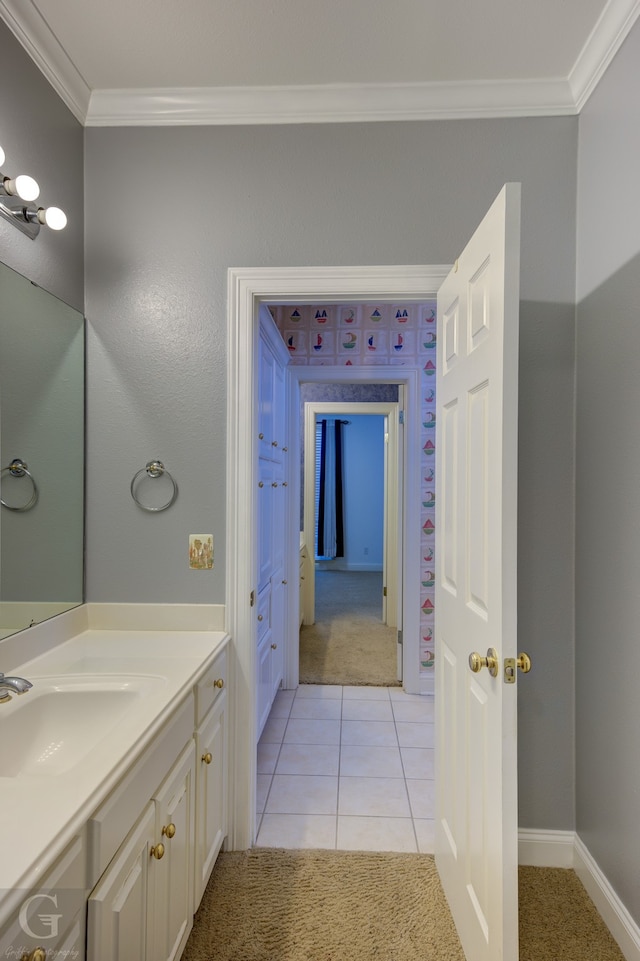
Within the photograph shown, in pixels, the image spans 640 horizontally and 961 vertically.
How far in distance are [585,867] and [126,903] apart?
150 centimetres

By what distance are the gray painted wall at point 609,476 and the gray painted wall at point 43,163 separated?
5.77 ft

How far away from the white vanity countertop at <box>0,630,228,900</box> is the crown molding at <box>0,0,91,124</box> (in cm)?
184

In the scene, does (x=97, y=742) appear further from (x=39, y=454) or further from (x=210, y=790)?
(x=39, y=454)

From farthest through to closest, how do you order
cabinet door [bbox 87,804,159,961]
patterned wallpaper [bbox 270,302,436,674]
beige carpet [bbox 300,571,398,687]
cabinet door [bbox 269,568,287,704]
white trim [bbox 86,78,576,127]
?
beige carpet [bbox 300,571,398,687]
patterned wallpaper [bbox 270,302,436,674]
cabinet door [bbox 269,568,287,704]
white trim [bbox 86,78,576,127]
cabinet door [bbox 87,804,159,961]

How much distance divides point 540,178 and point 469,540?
1.33 m

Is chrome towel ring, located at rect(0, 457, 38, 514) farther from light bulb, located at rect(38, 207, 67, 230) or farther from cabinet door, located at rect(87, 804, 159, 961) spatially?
cabinet door, located at rect(87, 804, 159, 961)

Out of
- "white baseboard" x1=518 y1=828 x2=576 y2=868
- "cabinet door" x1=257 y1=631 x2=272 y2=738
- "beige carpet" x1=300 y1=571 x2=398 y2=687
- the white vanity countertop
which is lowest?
"beige carpet" x1=300 y1=571 x2=398 y2=687

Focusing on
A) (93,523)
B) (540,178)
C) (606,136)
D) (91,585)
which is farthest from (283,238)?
(91,585)

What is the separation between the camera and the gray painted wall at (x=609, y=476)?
4.73 ft

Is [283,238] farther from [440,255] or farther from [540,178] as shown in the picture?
→ [540,178]

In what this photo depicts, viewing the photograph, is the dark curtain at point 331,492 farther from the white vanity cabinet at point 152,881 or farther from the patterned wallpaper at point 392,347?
the white vanity cabinet at point 152,881

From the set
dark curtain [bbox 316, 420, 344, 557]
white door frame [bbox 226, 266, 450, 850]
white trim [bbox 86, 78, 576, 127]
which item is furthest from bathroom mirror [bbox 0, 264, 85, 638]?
dark curtain [bbox 316, 420, 344, 557]

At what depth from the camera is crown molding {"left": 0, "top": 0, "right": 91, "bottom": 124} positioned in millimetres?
1458

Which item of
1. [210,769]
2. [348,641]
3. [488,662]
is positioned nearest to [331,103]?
[488,662]
